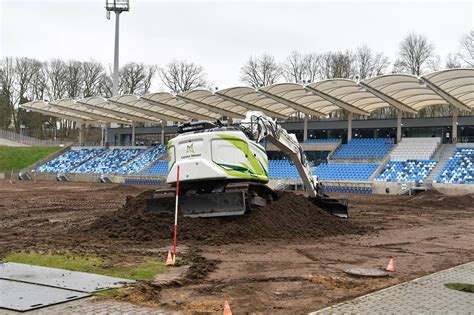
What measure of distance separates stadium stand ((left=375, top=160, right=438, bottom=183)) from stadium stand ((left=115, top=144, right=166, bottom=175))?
84.8 ft

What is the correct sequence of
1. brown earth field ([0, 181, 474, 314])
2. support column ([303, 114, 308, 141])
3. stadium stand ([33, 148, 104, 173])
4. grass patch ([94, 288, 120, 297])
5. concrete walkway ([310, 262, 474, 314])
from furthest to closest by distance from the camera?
stadium stand ([33, 148, 104, 173]) < support column ([303, 114, 308, 141]) < brown earth field ([0, 181, 474, 314]) < grass patch ([94, 288, 120, 297]) < concrete walkway ([310, 262, 474, 314])

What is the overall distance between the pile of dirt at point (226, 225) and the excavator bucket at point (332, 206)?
2496mm

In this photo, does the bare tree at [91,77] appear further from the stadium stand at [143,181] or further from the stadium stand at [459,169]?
the stadium stand at [459,169]

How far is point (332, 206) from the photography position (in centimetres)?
1923

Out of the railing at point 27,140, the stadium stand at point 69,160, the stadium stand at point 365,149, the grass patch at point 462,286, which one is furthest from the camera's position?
the railing at point 27,140

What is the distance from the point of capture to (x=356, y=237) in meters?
15.6

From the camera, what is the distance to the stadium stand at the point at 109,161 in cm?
5709

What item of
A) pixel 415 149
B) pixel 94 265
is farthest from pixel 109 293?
pixel 415 149

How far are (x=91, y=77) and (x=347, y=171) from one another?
162 ft

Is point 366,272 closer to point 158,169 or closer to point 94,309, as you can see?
point 94,309

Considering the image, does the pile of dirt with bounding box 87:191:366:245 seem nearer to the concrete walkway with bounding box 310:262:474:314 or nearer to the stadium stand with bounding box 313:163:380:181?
the concrete walkway with bounding box 310:262:474:314

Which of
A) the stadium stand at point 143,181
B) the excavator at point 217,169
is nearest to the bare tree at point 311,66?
the stadium stand at point 143,181

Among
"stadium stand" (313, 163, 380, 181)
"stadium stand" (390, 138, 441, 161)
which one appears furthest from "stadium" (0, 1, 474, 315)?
"stadium stand" (390, 138, 441, 161)

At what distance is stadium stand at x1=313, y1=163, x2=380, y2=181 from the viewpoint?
4166 cm
